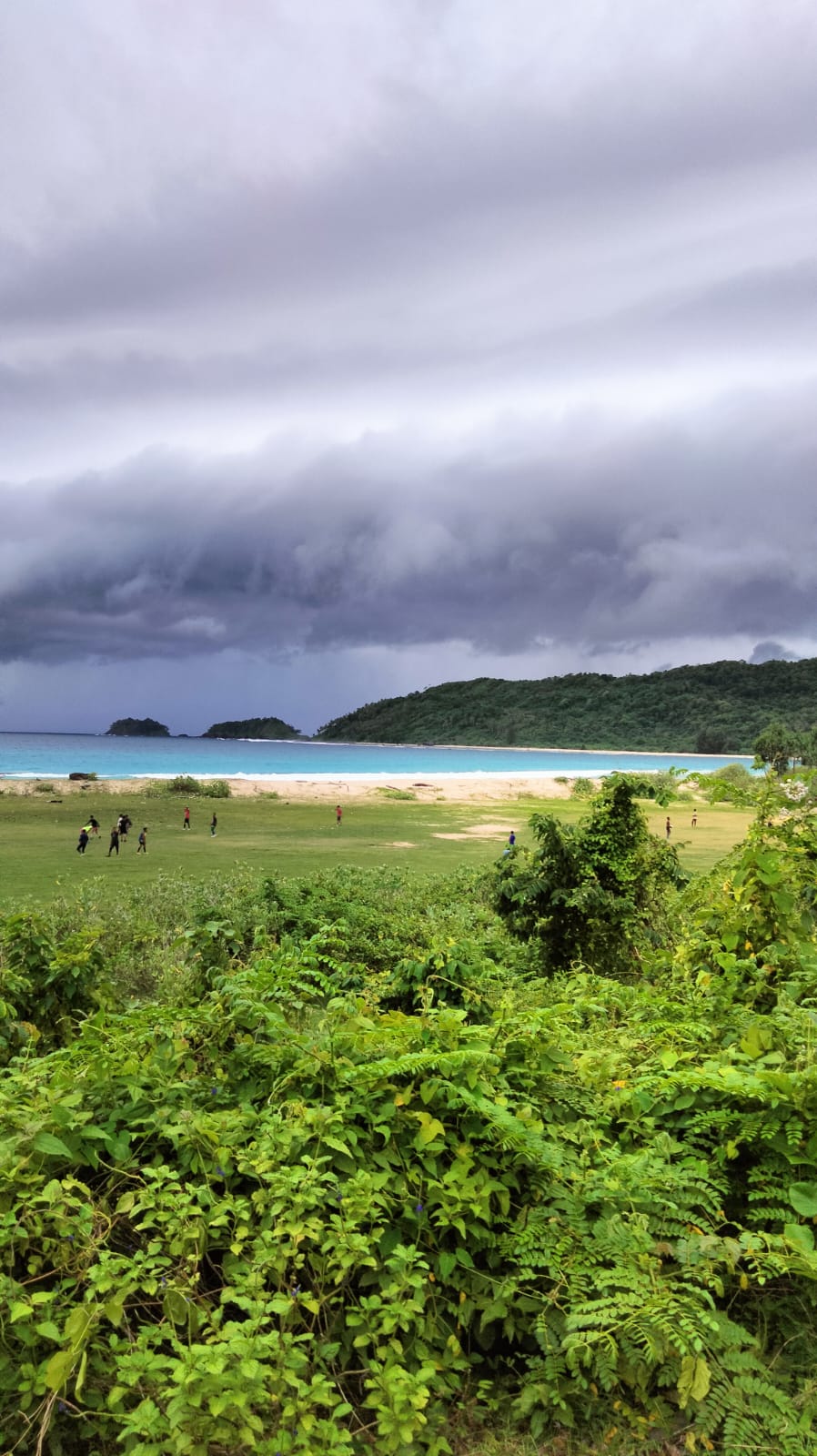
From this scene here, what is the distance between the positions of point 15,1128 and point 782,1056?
297cm

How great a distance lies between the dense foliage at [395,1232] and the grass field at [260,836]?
1416 cm

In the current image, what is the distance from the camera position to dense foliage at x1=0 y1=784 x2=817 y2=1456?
2568 mm

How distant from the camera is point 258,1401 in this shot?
242 cm

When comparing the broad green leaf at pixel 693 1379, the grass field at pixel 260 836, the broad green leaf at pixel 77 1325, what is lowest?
the grass field at pixel 260 836

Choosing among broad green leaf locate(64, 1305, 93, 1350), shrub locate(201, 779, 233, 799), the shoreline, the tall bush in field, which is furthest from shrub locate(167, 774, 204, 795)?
broad green leaf locate(64, 1305, 93, 1350)

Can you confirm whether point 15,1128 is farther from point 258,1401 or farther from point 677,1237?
point 677,1237

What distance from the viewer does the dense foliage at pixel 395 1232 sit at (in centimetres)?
257

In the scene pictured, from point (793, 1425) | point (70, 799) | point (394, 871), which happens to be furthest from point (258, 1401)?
point (70, 799)

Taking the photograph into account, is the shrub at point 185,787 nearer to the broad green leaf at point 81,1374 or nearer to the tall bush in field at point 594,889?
the tall bush in field at point 594,889

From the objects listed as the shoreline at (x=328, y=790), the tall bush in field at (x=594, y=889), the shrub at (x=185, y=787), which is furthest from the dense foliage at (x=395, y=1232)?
the shrub at (x=185, y=787)

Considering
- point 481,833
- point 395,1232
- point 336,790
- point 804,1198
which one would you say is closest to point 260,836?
point 481,833

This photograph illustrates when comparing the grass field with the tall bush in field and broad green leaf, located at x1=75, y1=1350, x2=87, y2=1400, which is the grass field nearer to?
the tall bush in field

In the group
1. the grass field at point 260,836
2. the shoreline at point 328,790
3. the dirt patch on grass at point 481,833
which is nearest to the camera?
the grass field at point 260,836

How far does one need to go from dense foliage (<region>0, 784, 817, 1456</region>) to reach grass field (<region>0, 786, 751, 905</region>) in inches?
558
